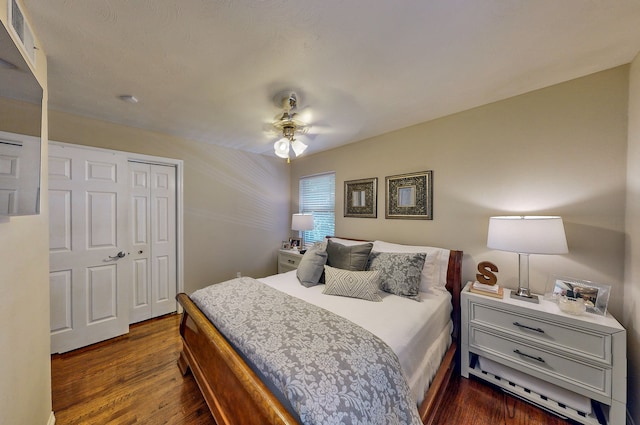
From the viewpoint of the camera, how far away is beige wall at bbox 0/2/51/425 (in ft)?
3.21

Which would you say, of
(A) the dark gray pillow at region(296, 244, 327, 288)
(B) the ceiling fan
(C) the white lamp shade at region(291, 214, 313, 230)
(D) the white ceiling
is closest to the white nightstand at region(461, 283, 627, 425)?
(A) the dark gray pillow at region(296, 244, 327, 288)

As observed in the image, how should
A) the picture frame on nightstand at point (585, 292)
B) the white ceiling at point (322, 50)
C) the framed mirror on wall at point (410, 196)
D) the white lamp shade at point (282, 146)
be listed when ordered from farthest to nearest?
1. the framed mirror on wall at point (410, 196)
2. the white lamp shade at point (282, 146)
3. the picture frame on nightstand at point (585, 292)
4. the white ceiling at point (322, 50)

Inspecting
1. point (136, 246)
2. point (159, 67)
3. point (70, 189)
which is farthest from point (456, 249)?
point (70, 189)

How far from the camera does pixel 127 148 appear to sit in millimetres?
2678

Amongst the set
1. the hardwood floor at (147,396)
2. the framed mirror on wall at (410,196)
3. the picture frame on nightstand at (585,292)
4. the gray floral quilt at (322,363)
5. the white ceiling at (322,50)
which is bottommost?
the hardwood floor at (147,396)

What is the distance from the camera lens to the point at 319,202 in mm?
3799

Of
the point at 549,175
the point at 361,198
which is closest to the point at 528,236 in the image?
the point at 549,175

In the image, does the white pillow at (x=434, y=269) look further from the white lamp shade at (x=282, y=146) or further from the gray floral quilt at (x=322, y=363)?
the white lamp shade at (x=282, y=146)

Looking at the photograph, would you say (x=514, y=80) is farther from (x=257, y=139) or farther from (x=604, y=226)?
(x=257, y=139)

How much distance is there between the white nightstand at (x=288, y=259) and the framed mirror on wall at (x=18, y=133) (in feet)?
8.72

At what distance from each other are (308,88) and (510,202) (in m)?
2.02

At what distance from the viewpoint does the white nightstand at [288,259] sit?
347 centimetres

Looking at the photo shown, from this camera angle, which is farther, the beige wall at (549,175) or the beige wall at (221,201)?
the beige wall at (221,201)

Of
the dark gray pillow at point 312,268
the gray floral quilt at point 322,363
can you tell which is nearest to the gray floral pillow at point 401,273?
the dark gray pillow at point 312,268
